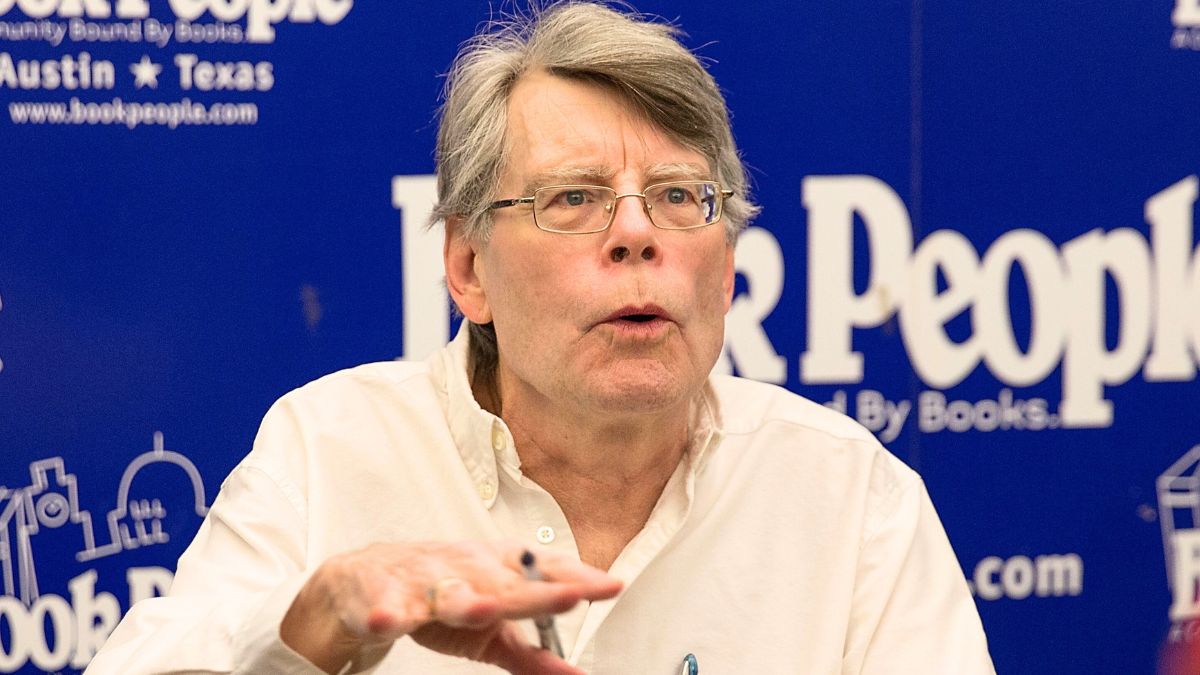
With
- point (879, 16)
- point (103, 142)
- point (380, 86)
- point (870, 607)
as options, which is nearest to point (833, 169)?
point (879, 16)

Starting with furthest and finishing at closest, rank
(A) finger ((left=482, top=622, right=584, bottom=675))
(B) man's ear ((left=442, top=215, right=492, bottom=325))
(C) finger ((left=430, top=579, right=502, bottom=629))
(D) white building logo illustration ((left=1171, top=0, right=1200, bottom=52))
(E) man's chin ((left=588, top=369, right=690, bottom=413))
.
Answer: (D) white building logo illustration ((left=1171, top=0, right=1200, bottom=52)) → (B) man's ear ((left=442, top=215, right=492, bottom=325)) → (E) man's chin ((left=588, top=369, right=690, bottom=413)) → (A) finger ((left=482, top=622, right=584, bottom=675)) → (C) finger ((left=430, top=579, right=502, bottom=629))

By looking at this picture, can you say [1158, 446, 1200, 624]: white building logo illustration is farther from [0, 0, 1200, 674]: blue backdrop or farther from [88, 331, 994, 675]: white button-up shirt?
[88, 331, 994, 675]: white button-up shirt

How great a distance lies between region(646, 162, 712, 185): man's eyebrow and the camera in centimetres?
182

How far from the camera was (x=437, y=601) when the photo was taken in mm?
1222

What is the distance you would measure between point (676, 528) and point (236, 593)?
0.55m

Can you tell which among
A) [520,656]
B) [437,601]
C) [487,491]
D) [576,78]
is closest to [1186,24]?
[576,78]

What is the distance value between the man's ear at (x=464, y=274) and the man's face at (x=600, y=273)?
0.25ft

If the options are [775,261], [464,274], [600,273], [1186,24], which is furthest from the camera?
Result: [1186,24]

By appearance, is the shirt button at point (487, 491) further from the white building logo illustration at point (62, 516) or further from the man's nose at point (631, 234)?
the white building logo illustration at point (62, 516)

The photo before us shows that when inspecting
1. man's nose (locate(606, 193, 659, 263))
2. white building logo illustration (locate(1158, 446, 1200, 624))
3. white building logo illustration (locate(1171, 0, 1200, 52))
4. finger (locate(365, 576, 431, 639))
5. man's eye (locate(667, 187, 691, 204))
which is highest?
white building logo illustration (locate(1171, 0, 1200, 52))

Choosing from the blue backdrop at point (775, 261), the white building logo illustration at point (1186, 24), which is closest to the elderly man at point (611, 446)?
the blue backdrop at point (775, 261)

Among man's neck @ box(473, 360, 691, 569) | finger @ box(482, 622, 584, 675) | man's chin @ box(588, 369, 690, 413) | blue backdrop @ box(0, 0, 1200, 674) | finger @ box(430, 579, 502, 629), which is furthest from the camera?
blue backdrop @ box(0, 0, 1200, 674)

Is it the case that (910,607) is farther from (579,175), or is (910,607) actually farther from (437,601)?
(437,601)

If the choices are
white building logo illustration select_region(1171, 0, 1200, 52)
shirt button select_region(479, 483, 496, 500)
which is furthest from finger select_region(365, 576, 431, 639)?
white building logo illustration select_region(1171, 0, 1200, 52)
